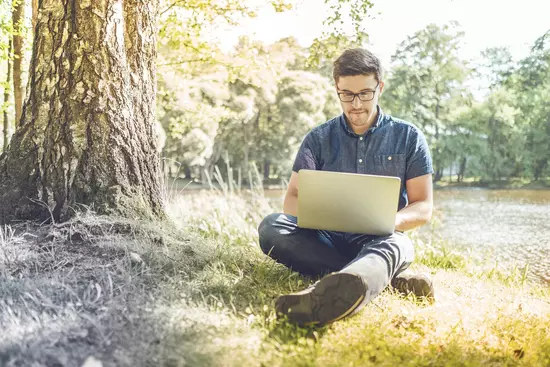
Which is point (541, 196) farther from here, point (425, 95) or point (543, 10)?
point (425, 95)

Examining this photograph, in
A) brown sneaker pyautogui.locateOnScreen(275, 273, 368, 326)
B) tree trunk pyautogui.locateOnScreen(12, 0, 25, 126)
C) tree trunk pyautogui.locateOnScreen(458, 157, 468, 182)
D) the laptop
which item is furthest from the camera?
tree trunk pyautogui.locateOnScreen(458, 157, 468, 182)

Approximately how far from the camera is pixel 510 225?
25.7 feet

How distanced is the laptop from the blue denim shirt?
411 millimetres

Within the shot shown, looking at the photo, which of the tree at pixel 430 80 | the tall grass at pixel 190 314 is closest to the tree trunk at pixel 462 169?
the tree at pixel 430 80

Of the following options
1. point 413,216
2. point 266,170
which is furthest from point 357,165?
point 266,170

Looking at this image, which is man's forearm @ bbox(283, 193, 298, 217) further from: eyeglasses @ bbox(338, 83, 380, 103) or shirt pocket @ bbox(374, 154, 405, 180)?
eyeglasses @ bbox(338, 83, 380, 103)

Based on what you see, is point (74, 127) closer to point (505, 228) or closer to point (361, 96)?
point (361, 96)

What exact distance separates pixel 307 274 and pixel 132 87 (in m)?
1.43

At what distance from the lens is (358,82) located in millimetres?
2529

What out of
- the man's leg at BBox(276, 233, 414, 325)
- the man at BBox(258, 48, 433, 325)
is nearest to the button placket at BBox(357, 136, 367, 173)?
the man at BBox(258, 48, 433, 325)

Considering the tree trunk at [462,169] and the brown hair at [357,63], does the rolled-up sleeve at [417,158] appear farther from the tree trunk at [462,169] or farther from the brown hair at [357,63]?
the tree trunk at [462,169]

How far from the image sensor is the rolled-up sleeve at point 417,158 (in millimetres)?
2535

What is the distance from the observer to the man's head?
253cm

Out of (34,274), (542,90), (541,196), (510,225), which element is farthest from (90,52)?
(542,90)
